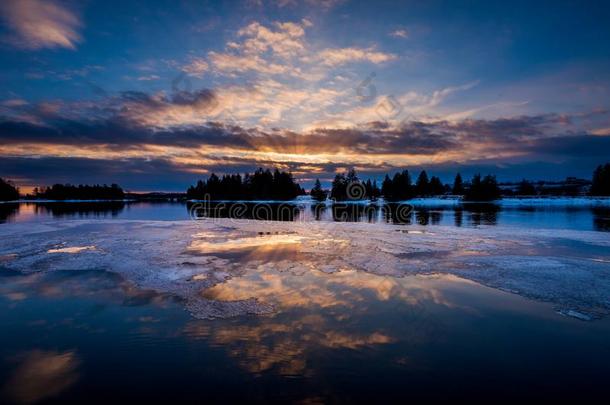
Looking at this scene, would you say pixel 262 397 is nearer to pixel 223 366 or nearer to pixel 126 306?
pixel 223 366

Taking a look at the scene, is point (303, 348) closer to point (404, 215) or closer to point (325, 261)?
point (325, 261)

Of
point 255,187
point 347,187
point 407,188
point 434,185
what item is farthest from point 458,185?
point 255,187

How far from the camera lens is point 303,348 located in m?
5.29

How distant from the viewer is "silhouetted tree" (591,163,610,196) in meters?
101

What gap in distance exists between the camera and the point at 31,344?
18.0 feet

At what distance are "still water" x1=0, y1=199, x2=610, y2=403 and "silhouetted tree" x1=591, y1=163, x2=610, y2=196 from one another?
128 meters

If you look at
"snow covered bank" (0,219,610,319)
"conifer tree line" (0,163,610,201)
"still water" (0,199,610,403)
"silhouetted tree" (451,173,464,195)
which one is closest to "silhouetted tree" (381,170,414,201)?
"conifer tree line" (0,163,610,201)

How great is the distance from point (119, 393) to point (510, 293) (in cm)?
858

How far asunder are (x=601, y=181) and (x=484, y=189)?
3443 centimetres

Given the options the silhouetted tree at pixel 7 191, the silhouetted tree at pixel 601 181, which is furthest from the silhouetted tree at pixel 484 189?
the silhouetted tree at pixel 7 191
